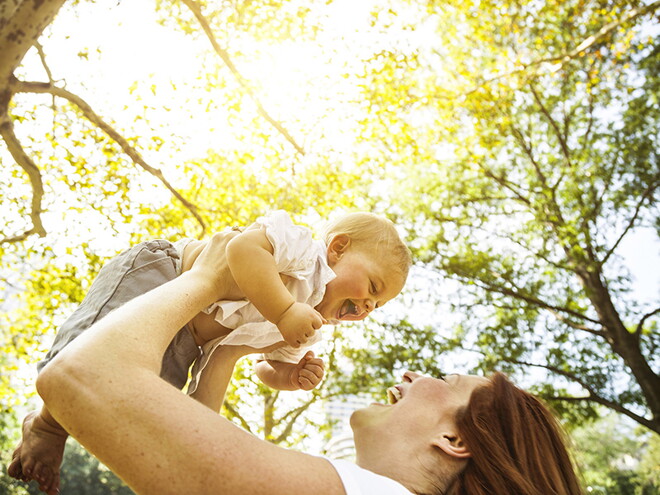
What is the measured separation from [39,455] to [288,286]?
42.3 inches

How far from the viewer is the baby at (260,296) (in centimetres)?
173

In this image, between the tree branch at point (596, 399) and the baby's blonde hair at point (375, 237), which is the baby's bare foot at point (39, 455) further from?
the tree branch at point (596, 399)

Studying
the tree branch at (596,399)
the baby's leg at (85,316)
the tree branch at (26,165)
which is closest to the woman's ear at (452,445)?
the baby's leg at (85,316)

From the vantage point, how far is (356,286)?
2.44 metres

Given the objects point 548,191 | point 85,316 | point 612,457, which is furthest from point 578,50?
point 612,457

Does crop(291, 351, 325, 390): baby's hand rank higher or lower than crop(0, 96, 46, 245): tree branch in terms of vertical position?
lower

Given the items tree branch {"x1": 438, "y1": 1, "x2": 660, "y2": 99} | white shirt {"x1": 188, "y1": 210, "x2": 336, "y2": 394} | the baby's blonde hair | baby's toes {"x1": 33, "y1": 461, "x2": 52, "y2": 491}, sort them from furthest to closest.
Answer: tree branch {"x1": 438, "y1": 1, "x2": 660, "y2": 99} < the baby's blonde hair < white shirt {"x1": 188, "y1": 210, "x2": 336, "y2": 394} < baby's toes {"x1": 33, "y1": 461, "x2": 52, "y2": 491}

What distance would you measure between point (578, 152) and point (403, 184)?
12.9 feet

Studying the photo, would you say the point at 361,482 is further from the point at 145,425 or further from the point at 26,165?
the point at 26,165

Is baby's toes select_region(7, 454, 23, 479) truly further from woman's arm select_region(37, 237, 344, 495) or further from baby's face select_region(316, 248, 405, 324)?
baby's face select_region(316, 248, 405, 324)

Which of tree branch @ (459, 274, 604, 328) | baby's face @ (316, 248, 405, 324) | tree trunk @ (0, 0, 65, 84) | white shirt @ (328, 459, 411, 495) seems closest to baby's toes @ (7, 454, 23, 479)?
white shirt @ (328, 459, 411, 495)

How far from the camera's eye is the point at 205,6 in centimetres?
743

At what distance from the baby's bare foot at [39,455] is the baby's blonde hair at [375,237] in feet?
4.77

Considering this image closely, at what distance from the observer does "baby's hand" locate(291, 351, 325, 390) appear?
2.26 metres
